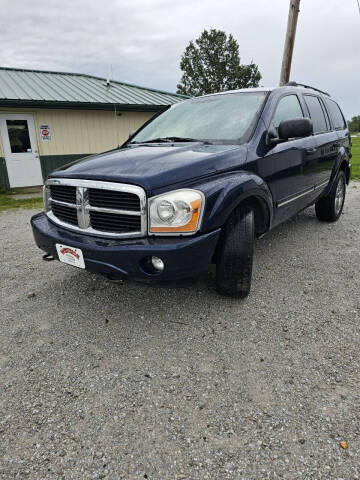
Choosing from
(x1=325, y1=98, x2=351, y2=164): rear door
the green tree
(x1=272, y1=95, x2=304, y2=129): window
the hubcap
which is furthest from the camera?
the green tree

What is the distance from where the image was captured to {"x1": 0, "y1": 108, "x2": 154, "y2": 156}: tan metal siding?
10484 millimetres

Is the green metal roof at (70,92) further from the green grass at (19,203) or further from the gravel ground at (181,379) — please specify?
the gravel ground at (181,379)

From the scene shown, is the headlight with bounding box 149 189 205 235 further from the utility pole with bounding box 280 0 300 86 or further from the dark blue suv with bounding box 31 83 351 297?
the utility pole with bounding box 280 0 300 86

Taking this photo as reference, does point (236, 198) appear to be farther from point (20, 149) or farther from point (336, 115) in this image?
point (20, 149)

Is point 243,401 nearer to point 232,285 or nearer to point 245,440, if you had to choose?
point 245,440

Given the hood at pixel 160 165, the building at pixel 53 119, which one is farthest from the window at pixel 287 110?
the building at pixel 53 119

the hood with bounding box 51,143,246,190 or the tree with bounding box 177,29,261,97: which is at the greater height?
the tree with bounding box 177,29,261,97

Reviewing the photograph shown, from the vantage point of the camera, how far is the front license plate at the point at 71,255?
2.49m

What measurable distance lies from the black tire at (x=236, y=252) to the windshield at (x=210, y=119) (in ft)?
2.59

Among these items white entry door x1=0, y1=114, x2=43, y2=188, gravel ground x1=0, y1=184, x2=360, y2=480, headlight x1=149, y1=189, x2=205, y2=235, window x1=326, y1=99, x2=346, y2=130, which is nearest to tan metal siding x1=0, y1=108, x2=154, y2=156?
white entry door x1=0, y1=114, x2=43, y2=188

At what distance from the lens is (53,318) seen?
2.78 metres

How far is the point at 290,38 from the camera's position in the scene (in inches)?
384

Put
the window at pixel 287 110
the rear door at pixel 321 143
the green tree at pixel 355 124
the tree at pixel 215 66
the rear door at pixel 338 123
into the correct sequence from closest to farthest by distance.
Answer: the window at pixel 287 110, the rear door at pixel 321 143, the rear door at pixel 338 123, the tree at pixel 215 66, the green tree at pixel 355 124

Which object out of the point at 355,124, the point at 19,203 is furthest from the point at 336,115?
the point at 355,124
